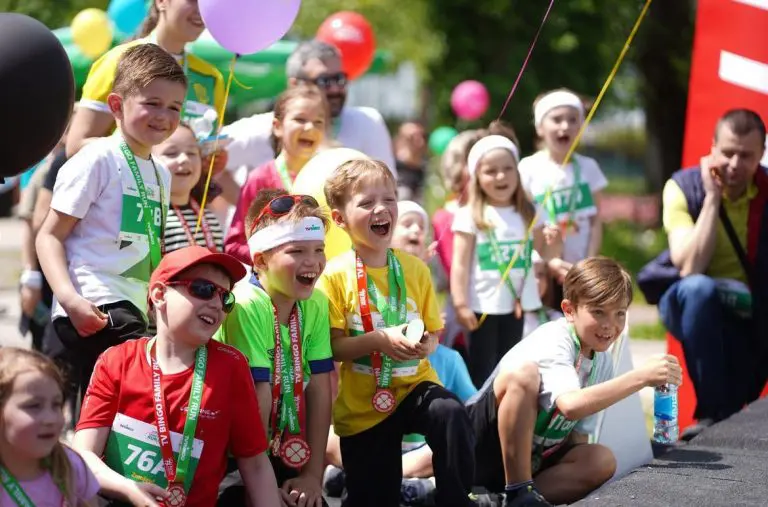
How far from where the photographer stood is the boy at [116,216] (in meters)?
4.67

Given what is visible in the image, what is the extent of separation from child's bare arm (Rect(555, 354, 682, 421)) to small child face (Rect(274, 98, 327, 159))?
1.86 meters

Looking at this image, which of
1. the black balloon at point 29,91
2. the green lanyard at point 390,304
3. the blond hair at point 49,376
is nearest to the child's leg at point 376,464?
the green lanyard at point 390,304

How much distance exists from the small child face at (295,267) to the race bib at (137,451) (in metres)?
0.71

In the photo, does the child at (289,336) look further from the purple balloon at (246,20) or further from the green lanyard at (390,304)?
the purple balloon at (246,20)

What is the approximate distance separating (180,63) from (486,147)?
176 cm

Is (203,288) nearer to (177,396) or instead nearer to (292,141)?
(177,396)

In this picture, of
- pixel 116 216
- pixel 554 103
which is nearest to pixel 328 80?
pixel 554 103

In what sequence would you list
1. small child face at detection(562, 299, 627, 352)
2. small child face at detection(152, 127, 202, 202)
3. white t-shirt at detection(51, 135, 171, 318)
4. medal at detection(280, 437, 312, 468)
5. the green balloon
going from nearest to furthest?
medal at detection(280, 437, 312, 468)
white t-shirt at detection(51, 135, 171, 318)
small child face at detection(562, 299, 627, 352)
small child face at detection(152, 127, 202, 202)
the green balloon

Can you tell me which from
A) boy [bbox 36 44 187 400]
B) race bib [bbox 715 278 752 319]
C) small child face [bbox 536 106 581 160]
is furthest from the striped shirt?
race bib [bbox 715 278 752 319]

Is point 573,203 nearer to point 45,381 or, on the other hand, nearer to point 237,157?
point 237,157

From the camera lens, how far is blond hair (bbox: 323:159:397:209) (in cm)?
494

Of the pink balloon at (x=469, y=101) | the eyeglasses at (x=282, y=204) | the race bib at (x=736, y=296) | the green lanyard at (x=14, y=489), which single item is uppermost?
the pink balloon at (x=469, y=101)

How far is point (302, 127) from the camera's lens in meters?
5.94

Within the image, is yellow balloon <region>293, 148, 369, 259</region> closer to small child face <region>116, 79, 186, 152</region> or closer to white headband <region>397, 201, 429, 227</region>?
small child face <region>116, 79, 186, 152</region>
